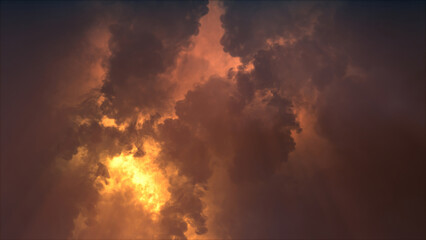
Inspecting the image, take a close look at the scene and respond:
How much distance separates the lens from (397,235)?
61.1 ft

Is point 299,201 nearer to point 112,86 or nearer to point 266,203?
point 266,203

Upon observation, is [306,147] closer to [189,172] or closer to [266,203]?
[266,203]

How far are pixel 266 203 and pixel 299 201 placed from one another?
2.32 meters

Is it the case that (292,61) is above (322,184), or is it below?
above

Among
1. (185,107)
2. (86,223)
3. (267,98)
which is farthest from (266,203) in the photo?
(86,223)

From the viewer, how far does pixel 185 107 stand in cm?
1906

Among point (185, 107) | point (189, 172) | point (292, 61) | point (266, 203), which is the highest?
point (292, 61)

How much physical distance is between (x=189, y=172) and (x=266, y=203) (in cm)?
572

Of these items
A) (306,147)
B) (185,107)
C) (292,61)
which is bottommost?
(306,147)

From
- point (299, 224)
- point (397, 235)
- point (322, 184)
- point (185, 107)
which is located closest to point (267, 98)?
point (185, 107)

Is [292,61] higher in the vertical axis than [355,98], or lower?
higher

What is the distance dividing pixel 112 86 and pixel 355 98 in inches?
648

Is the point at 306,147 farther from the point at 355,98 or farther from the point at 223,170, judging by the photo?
the point at 223,170

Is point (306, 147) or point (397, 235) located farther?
point (306, 147)
